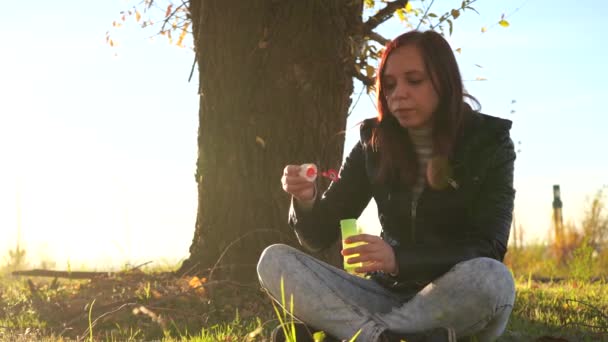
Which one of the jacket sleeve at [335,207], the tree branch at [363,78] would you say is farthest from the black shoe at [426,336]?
the tree branch at [363,78]

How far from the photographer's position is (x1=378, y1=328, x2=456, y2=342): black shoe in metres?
3.17

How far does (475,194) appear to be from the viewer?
358 cm

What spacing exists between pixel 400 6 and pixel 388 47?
2725mm

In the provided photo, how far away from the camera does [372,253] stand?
10.2ft

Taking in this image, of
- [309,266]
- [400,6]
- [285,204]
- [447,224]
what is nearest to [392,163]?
[447,224]

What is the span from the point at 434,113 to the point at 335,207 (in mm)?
715

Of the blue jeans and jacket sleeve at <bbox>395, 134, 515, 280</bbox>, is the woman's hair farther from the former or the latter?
the blue jeans

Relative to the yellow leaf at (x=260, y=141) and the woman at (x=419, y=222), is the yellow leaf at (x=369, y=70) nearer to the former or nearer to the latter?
the yellow leaf at (x=260, y=141)

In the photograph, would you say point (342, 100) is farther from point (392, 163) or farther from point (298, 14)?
point (392, 163)

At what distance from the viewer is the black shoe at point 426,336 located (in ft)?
10.4

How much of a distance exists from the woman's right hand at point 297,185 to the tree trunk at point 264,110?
1.84m

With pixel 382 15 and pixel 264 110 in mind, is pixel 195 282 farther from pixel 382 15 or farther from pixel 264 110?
pixel 382 15

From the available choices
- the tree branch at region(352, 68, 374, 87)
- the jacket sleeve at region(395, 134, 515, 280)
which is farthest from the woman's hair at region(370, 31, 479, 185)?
the tree branch at region(352, 68, 374, 87)

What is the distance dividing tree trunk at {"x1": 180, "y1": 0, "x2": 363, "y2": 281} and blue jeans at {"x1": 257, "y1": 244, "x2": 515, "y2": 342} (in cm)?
203
